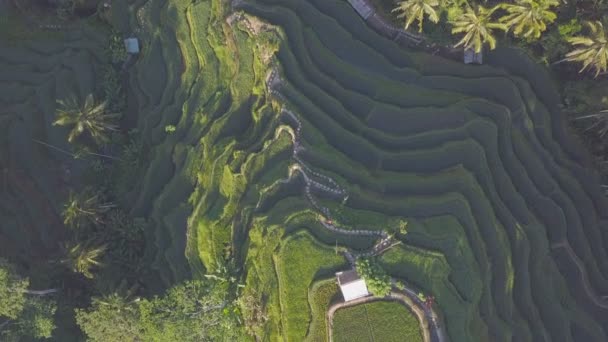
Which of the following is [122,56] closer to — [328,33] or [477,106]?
[328,33]

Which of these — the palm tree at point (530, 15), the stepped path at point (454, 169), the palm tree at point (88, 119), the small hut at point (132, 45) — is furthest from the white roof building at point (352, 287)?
the small hut at point (132, 45)

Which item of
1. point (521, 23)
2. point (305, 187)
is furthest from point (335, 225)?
point (521, 23)

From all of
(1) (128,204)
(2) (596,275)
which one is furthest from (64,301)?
(2) (596,275)

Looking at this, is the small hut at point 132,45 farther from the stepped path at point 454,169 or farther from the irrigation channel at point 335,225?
the irrigation channel at point 335,225

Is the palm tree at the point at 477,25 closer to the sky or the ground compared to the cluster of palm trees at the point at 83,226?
closer to the sky

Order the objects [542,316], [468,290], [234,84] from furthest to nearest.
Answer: [234,84]
[542,316]
[468,290]

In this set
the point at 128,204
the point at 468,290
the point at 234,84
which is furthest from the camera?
the point at 128,204

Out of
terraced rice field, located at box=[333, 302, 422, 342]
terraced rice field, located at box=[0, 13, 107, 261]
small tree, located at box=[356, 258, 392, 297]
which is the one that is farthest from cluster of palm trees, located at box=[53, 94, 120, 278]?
small tree, located at box=[356, 258, 392, 297]
